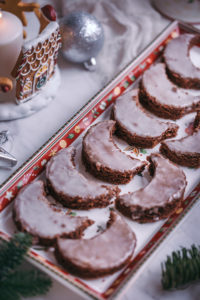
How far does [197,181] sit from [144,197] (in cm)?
26

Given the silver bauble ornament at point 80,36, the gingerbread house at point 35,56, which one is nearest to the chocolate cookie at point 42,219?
the gingerbread house at point 35,56

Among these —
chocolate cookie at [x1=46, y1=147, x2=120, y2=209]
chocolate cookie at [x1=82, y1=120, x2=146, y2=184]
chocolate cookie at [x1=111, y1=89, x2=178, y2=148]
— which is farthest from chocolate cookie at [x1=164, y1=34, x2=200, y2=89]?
chocolate cookie at [x1=46, y1=147, x2=120, y2=209]

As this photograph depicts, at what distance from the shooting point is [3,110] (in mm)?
1666

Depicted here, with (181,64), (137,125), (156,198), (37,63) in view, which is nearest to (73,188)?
(156,198)

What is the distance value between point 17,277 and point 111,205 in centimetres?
44

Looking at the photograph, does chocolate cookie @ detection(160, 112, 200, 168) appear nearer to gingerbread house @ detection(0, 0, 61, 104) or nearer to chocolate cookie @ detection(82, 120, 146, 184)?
chocolate cookie @ detection(82, 120, 146, 184)

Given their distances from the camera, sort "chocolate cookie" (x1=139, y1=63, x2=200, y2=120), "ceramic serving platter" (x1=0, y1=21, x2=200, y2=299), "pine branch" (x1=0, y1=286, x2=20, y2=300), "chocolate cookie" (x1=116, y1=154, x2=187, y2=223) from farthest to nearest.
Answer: "chocolate cookie" (x1=139, y1=63, x2=200, y2=120)
"chocolate cookie" (x1=116, y1=154, x2=187, y2=223)
"ceramic serving platter" (x1=0, y1=21, x2=200, y2=299)
"pine branch" (x1=0, y1=286, x2=20, y2=300)

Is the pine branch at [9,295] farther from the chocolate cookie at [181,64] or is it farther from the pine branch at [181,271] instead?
the chocolate cookie at [181,64]

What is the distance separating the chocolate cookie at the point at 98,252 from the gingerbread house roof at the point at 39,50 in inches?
25.7

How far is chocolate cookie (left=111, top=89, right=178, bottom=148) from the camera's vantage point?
63.6 inches

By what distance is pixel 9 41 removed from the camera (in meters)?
1.55

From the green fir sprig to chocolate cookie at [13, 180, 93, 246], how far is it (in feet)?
0.46

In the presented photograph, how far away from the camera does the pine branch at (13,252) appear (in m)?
1.14

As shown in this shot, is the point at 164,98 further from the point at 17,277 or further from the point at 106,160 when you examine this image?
the point at 17,277
